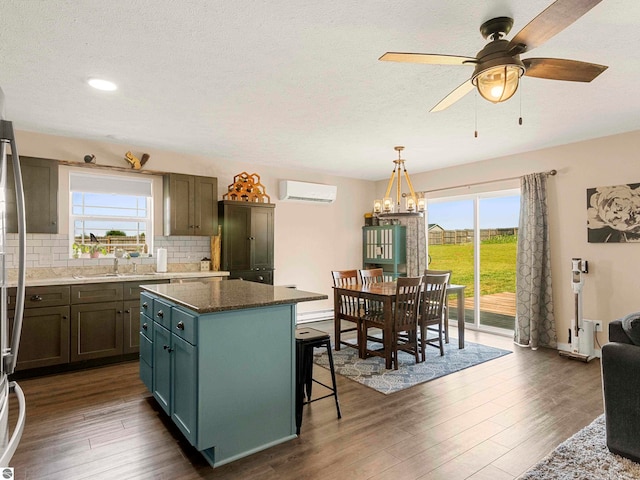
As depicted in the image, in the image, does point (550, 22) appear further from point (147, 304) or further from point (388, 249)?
point (388, 249)

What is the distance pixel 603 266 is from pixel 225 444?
4446 millimetres

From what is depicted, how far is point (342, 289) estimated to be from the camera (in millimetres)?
4375

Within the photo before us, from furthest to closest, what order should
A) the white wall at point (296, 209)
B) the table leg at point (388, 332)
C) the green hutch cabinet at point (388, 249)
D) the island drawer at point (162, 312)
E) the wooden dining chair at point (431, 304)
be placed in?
1. the green hutch cabinet at point (388, 249)
2. the white wall at point (296, 209)
3. the wooden dining chair at point (431, 304)
4. the table leg at point (388, 332)
5. the island drawer at point (162, 312)

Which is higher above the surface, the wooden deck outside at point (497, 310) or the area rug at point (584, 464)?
the wooden deck outside at point (497, 310)

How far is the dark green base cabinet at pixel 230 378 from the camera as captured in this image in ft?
7.10

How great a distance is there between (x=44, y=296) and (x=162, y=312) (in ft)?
6.21

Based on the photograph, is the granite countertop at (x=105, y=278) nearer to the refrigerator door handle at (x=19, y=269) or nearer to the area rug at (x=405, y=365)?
the area rug at (x=405, y=365)

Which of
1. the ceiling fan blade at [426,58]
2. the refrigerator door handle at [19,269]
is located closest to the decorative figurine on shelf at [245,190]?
the ceiling fan blade at [426,58]

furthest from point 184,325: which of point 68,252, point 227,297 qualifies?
point 68,252

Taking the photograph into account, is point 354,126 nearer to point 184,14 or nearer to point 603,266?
point 184,14

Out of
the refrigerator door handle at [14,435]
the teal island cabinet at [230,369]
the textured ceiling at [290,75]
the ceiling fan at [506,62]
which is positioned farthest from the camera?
the teal island cabinet at [230,369]

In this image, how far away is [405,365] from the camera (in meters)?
4.00

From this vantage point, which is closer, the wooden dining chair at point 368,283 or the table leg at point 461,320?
the wooden dining chair at point 368,283

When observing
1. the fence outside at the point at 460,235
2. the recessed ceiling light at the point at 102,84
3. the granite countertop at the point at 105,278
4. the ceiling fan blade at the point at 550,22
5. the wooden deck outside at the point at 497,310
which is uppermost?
the recessed ceiling light at the point at 102,84
